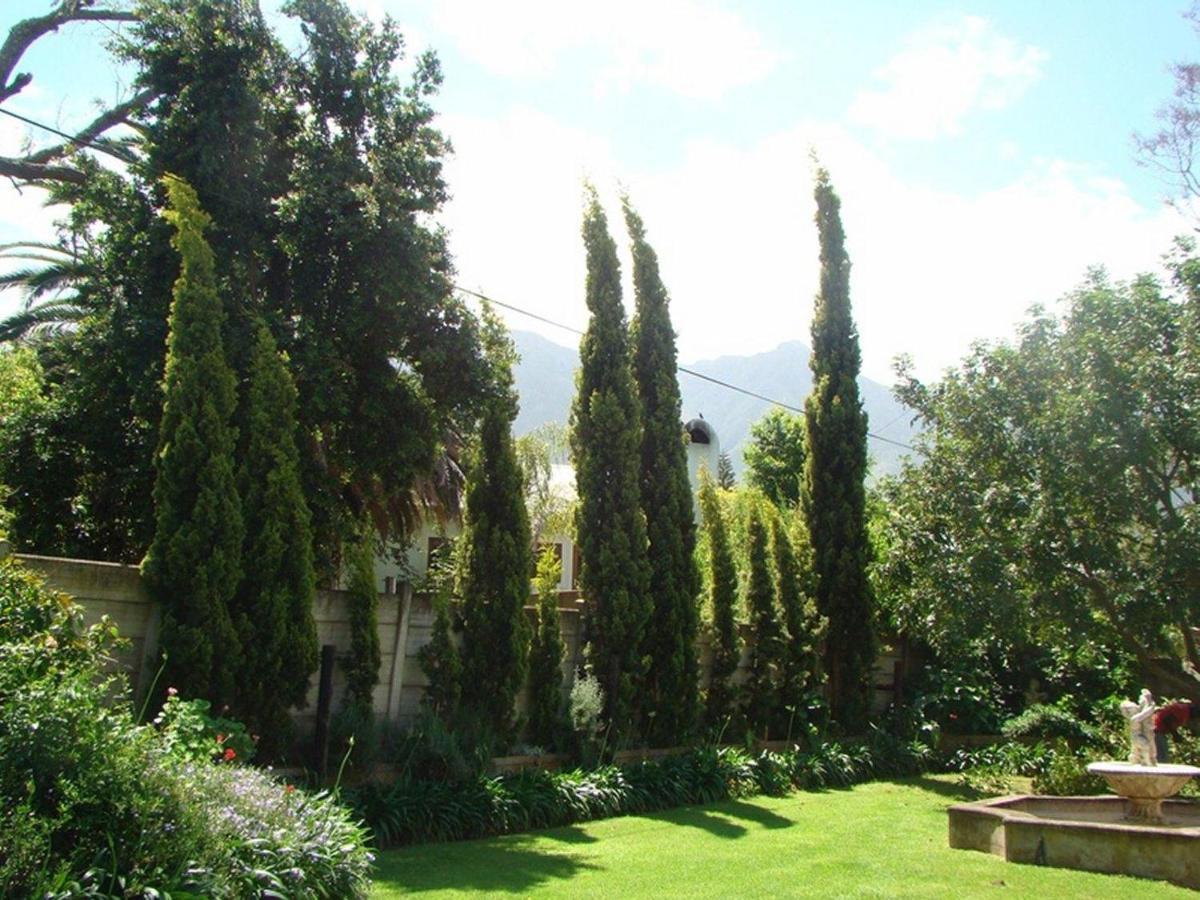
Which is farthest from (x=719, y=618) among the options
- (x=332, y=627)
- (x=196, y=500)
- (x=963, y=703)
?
(x=196, y=500)

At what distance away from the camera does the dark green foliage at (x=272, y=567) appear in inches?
355

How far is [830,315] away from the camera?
1734 centimetres

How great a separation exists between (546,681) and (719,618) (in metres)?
3.69

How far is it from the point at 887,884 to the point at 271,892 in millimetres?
4599

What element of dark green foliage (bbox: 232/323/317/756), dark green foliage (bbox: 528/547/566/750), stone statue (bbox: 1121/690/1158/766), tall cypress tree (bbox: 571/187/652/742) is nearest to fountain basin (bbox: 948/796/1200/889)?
stone statue (bbox: 1121/690/1158/766)

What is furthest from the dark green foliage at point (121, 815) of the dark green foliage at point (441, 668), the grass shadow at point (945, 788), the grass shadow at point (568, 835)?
the grass shadow at point (945, 788)

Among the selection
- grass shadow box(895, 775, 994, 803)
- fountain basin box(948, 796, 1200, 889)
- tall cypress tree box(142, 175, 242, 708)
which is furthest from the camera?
grass shadow box(895, 775, 994, 803)

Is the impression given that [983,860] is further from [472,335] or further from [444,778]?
[472,335]

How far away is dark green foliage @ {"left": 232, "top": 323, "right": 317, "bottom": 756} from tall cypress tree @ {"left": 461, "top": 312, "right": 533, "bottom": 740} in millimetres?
2147

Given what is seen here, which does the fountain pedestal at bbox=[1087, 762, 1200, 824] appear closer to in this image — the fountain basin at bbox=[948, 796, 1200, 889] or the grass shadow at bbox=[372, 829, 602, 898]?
the fountain basin at bbox=[948, 796, 1200, 889]

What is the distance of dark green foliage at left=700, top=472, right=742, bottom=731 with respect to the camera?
48.0 feet

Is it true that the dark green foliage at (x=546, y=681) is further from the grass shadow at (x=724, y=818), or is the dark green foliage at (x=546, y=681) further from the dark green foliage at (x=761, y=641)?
the dark green foliage at (x=761, y=641)

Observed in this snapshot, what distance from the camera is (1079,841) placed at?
852 centimetres

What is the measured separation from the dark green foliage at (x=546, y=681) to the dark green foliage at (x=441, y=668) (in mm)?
1163
